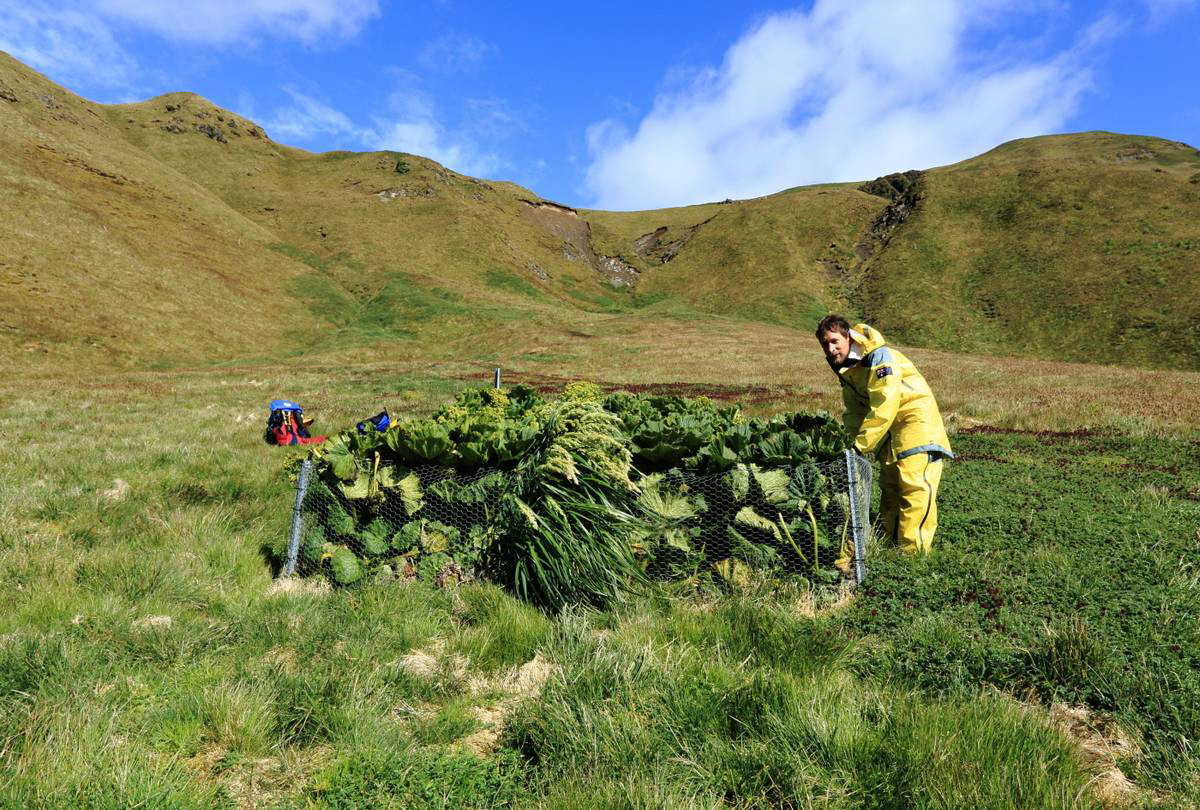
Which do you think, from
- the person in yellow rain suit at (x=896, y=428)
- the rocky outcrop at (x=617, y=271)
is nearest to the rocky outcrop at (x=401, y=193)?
the rocky outcrop at (x=617, y=271)

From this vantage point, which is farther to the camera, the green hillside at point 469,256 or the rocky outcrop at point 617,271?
the rocky outcrop at point 617,271

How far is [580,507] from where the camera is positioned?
477 cm

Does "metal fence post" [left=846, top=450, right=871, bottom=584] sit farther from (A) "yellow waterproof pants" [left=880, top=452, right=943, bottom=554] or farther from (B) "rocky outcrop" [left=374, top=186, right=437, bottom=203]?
(B) "rocky outcrop" [left=374, top=186, right=437, bottom=203]

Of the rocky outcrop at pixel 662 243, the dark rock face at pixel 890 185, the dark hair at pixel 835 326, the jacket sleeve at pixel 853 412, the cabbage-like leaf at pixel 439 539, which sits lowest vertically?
the cabbage-like leaf at pixel 439 539

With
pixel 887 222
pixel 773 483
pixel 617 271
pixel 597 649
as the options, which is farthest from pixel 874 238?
pixel 597 649

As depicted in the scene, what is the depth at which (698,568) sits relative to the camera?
502 centimetres

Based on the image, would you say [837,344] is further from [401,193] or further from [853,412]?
[401,193]

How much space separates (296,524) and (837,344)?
19.5ft

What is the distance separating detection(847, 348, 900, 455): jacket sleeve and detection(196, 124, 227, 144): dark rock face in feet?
390

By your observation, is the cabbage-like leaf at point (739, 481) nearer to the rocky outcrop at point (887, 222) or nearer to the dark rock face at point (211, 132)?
the rocky outcrop at point (887, 222)

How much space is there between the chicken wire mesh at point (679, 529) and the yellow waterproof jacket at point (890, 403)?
0.58 m

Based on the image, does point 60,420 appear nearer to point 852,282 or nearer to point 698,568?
point 698,568

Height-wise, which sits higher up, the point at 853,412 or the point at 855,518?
the point at 853,412

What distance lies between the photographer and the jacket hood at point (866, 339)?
5841 mm
